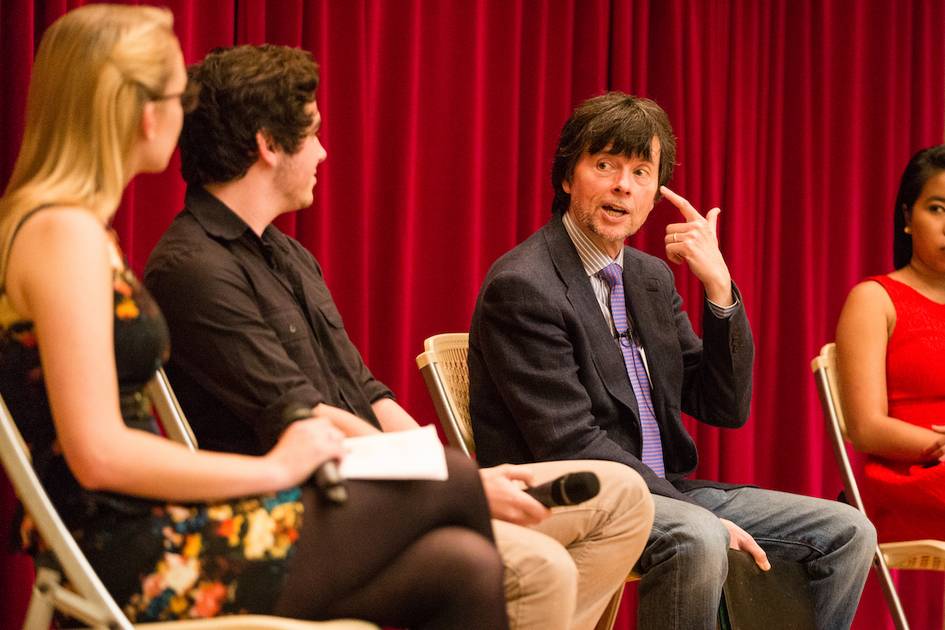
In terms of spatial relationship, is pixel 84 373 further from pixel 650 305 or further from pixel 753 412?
pixel 753 412

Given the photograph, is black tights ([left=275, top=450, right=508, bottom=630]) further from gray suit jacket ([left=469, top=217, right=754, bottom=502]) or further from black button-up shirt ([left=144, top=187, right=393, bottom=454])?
gray suit jacket ([left=469, top=217, right=754, bottom=502])

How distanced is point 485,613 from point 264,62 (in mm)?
975

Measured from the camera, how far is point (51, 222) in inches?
58.0

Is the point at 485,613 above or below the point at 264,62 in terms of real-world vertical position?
below

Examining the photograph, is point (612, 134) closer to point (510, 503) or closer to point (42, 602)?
point (510, 503)

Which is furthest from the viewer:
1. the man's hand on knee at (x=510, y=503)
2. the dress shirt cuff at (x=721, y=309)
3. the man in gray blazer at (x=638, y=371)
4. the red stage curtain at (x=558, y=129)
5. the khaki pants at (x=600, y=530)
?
the red stage curtain at (x=558, y=129)

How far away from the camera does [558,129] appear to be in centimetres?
375

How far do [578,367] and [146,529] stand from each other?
1.21 m

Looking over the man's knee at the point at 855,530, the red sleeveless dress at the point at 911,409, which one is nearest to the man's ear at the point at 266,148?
the man's knee at the point at 855,530

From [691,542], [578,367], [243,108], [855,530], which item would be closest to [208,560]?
[243,108]

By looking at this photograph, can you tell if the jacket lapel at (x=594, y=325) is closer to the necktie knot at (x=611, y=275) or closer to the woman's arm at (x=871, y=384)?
the necktie knot at (x=611, y=275)

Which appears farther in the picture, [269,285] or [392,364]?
[392,364]

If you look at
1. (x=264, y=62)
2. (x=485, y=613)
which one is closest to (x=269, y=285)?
(x=264, y=62)

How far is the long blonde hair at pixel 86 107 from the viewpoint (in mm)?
1543
